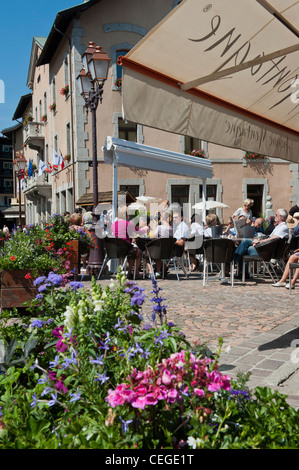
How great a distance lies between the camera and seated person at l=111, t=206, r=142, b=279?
9.79 metres

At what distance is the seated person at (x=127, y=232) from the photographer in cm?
979

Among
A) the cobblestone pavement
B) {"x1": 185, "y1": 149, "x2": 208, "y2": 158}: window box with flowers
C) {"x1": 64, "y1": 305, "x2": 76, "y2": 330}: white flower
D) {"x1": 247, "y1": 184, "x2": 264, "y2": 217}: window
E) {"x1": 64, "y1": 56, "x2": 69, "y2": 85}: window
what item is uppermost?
{"x1": 64, "y1": 56, "x2": 69, "y2": 85}: window

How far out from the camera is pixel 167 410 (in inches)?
69.7

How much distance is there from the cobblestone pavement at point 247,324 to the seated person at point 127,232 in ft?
2.86

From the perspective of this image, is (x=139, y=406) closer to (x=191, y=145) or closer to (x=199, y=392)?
(x=199, y=392)

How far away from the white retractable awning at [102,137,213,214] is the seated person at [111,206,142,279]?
49 cm

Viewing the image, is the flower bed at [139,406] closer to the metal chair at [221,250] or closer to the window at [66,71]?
the metal chair at [221,250]

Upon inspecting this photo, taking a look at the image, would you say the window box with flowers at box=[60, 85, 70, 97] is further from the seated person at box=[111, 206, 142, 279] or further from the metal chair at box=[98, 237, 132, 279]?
the metal chair at box=[98, 237, 132, 279]

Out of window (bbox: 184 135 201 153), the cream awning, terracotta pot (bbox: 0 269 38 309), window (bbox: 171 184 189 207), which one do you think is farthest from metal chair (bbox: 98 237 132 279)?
window (bbox: 184 135 201 153)

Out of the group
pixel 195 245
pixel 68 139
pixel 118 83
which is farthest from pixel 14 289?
pixel 68 139

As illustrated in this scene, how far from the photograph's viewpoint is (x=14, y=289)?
6.05 m

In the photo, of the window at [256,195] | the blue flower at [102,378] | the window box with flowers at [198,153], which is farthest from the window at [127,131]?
the blue flower at [102,378]

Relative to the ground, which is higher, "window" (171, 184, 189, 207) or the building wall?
the building wall

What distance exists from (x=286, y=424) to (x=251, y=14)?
9.28 ft
